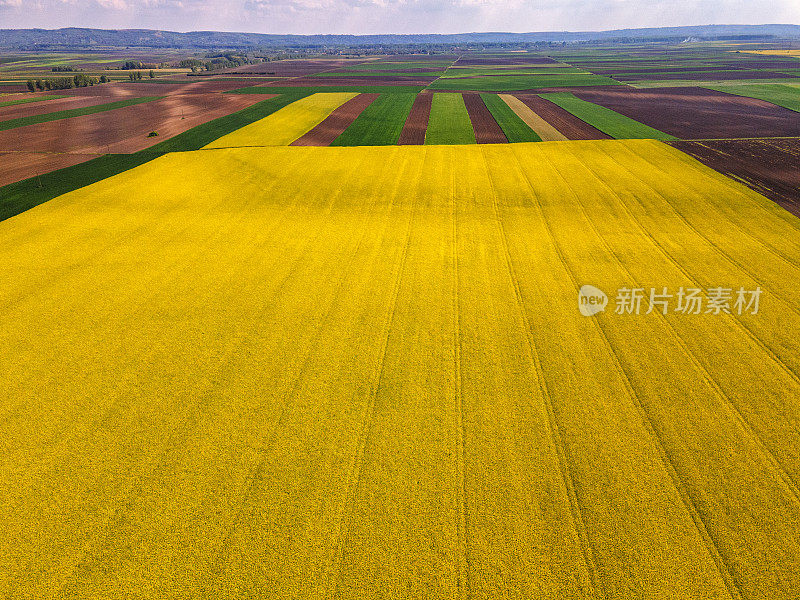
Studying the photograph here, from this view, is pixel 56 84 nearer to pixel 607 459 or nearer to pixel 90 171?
pixel 90 171

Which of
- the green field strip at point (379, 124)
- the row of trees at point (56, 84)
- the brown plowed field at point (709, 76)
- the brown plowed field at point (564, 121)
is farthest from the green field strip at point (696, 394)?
the row of trees at point (56, 84)

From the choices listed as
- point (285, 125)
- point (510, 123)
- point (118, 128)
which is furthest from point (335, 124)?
point (118, 128)

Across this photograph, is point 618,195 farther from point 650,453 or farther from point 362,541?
point 362,541

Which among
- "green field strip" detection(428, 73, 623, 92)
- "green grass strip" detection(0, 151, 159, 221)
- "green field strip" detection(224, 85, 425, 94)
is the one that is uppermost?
"green field strip" detection(428, 73, 623, 92)

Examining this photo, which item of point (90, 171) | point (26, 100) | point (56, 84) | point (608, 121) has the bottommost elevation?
point (90, 171)

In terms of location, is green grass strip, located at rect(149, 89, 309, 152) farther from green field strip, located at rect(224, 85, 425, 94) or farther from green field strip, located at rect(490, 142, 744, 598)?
green field strip, located at rect(490, 142, 744, 598)

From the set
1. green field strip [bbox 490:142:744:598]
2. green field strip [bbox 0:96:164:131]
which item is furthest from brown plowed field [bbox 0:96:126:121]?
green field strip [bbox 490:142:744:598]

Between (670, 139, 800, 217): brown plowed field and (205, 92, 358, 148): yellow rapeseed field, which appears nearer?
(670, 139, 800, 217): brown plowed field

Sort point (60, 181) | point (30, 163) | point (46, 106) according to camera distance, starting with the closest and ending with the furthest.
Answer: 1. point (60, 181)
2. point (30, 163)
3. point (46, 106)
